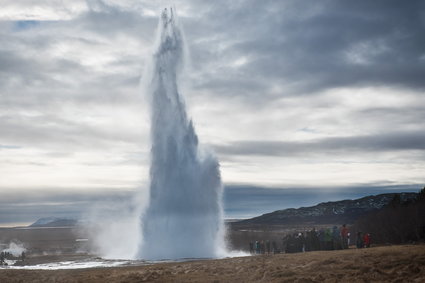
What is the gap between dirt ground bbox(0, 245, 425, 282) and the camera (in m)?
24.7

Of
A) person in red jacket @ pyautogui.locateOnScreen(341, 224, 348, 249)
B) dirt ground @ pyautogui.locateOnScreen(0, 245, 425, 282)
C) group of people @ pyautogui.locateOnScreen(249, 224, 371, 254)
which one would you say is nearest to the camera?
dirt ground @ pyautogui.locateOnScreen(0, 245, 425, 282)

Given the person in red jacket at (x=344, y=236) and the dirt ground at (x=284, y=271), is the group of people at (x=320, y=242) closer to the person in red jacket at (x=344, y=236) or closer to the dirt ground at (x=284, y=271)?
the person in red jacket at (x=344, y=236)

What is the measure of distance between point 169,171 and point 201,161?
3.82 meters

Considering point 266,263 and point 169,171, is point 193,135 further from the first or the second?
point 266,263

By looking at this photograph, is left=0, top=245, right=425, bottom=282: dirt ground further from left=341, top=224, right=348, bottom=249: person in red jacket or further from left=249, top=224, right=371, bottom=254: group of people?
left=249, top=224, right=371, bottom=254: group of people

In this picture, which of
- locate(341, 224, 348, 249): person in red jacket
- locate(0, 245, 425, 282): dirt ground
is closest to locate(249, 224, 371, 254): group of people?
locate(341, 224, 348, 249): person in red jacket

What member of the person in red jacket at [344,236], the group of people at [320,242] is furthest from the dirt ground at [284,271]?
the group of people at [320,242]

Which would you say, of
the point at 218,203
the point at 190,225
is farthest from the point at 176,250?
the point at 218,203

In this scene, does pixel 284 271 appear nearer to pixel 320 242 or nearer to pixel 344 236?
pixel 344 236

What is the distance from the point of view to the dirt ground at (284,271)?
24656 mm

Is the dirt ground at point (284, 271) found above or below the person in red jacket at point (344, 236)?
below

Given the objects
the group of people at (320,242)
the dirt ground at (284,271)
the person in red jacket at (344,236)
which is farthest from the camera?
the group of people at (320,242)

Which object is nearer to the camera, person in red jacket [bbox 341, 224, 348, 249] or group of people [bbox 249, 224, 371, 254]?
person in red jacket [bbox 341, 224, 348, 249]

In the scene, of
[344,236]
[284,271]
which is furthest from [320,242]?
[284,271]
